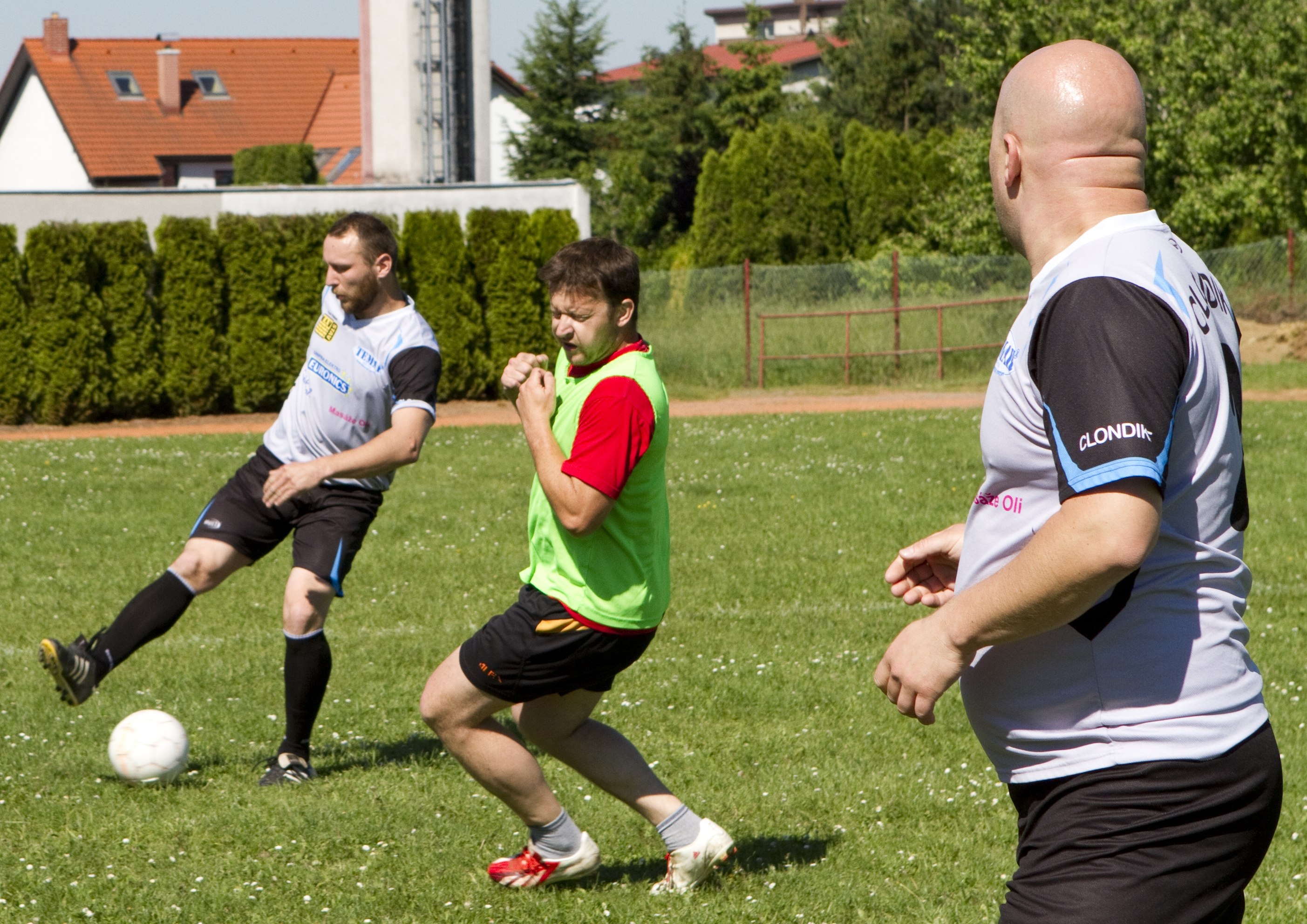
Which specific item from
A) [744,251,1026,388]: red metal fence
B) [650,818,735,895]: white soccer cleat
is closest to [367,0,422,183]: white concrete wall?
[744,251,1026,388]: red metal fence

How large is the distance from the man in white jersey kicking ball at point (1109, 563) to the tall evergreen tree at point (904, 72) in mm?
49361

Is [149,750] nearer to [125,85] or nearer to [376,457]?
[376,457]

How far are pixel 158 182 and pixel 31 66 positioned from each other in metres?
6.28

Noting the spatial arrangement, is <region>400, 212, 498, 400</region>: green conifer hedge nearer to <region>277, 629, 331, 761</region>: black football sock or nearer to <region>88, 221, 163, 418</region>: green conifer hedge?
<region>88, 221, 163, 418</region>: green conifer hedge

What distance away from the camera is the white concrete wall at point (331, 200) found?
21.3 meters

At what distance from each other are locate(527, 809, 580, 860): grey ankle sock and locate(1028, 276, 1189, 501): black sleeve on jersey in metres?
2.66

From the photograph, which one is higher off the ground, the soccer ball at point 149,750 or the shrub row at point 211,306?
the shrub row at point 211,306

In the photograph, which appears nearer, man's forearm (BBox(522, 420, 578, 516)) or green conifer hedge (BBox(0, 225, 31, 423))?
man's forearm (BBox(522, 420, 578, 516))

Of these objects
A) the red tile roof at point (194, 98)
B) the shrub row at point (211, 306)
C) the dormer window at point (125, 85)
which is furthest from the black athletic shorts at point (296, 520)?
the dormer window at point (125, 85)

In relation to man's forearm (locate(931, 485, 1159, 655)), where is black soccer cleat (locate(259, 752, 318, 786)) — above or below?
below

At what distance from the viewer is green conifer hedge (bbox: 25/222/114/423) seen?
1894 cm

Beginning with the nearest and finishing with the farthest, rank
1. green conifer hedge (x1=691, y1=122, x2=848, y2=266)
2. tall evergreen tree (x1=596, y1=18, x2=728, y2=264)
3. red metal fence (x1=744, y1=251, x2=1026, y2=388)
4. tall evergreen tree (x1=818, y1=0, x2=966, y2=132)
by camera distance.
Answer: red metal fence (x1=744, y1=251, x2=1026, y2=388), green conifer hedge (x1=691, y1=122, x2=848, y2=266), tall evergreen tree (x1=596, y1=18, x2=728, y2=264), tall evergreen tree (x1=818, y1=0, x2=966, y2=132)

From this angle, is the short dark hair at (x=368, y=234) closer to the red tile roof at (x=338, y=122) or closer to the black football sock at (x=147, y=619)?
the black football sock at (x=147, y=619)

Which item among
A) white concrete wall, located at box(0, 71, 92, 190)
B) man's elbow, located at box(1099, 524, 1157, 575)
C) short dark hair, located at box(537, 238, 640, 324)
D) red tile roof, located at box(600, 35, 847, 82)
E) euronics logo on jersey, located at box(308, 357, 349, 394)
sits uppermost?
red tile roof, located at box(600, 35, 847, 82)
